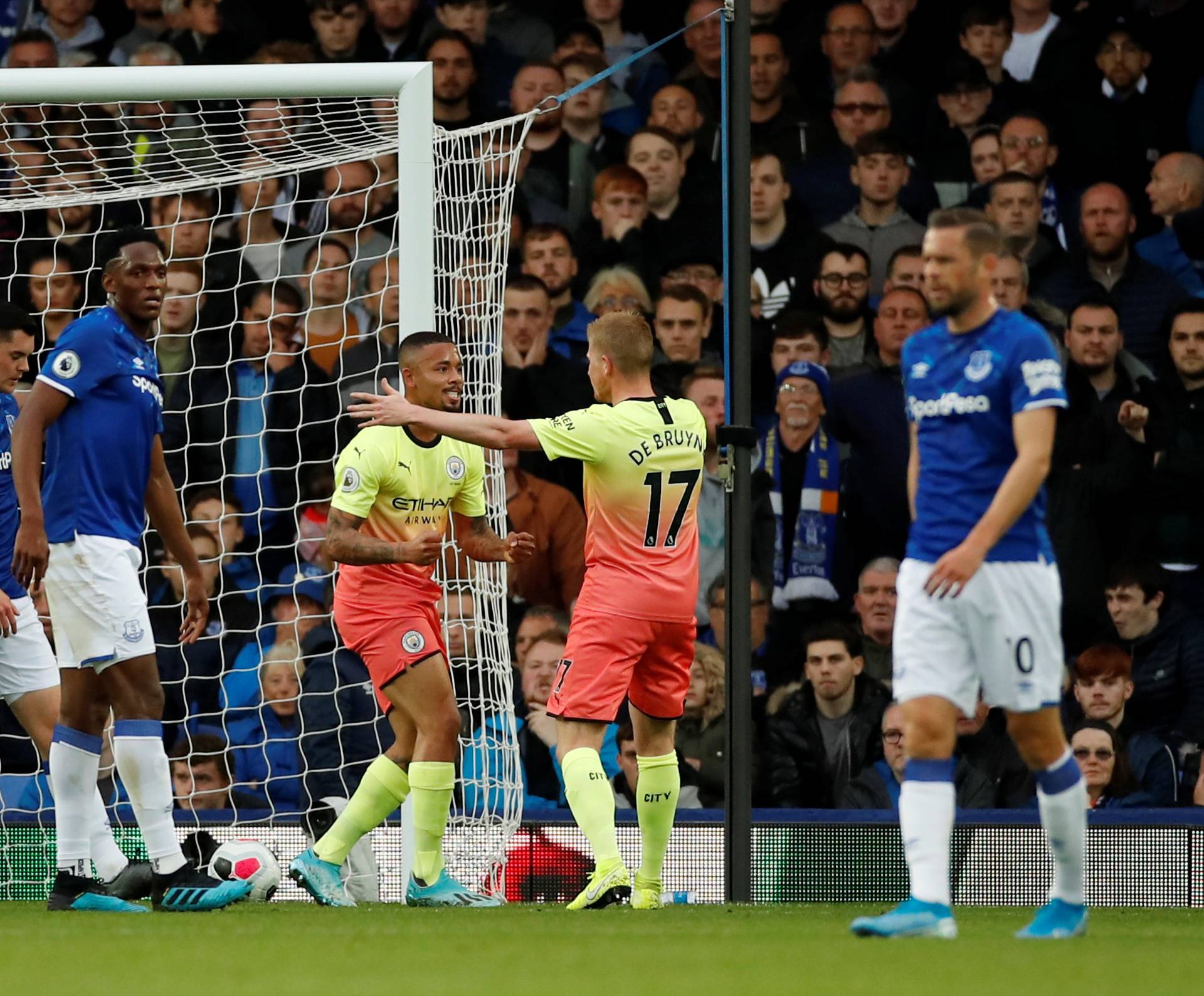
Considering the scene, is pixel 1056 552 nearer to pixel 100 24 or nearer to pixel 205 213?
pixel 205 213

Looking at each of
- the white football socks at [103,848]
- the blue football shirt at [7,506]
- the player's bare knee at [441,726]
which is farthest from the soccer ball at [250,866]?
the blue football shirt at [7,506]

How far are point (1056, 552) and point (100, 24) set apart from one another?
19.5 ft

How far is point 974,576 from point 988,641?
169 mm

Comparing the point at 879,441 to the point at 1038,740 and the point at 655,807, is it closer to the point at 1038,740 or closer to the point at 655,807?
the point at 655,807

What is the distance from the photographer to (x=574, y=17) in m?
10.3

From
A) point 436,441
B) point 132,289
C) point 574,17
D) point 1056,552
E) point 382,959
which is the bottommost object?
point 382,959

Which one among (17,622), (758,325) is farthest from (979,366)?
(758,325)

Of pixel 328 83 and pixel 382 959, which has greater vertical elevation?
pixel 328 83

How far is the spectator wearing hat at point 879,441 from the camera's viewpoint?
30.5ft

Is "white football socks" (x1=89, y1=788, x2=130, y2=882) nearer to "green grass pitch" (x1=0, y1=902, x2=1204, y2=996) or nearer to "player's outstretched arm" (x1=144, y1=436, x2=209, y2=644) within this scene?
"green grass pitch" (x1=0, y1=902, x2=1204, y2=996)

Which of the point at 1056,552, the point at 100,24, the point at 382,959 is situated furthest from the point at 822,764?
the point at 100,24

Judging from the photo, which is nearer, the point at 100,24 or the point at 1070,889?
the point at 1070,889

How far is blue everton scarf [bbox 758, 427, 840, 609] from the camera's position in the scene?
30.5 ft

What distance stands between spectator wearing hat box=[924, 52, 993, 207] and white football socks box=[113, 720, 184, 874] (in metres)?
5.26
